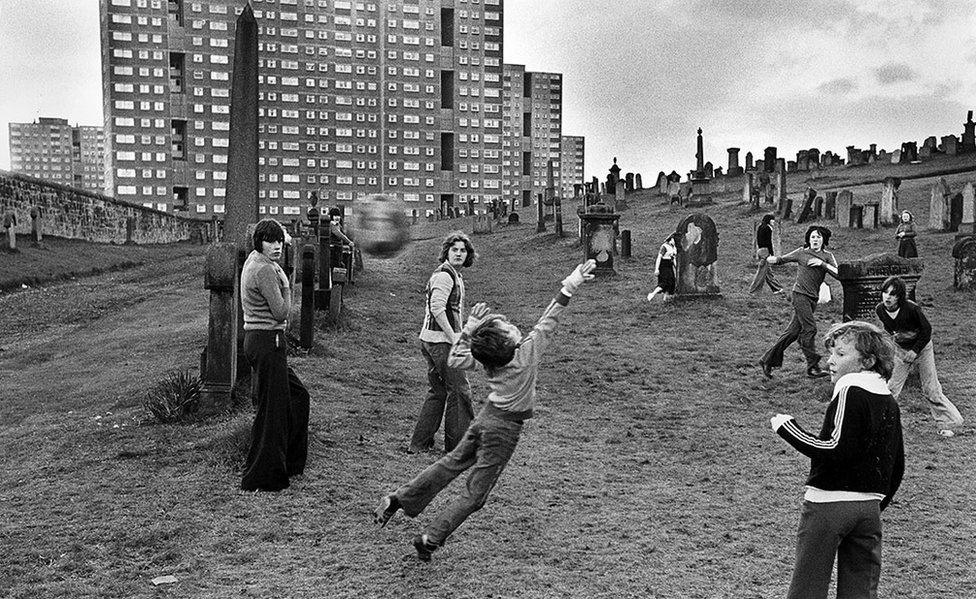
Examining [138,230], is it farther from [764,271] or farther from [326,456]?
[326,456]

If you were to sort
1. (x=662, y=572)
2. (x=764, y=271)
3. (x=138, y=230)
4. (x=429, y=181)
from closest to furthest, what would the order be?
(x=662, y=572), (x=764, y=271), (x=138, y=230), (x=429, y=181)

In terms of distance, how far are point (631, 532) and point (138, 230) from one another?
4344 centimetres

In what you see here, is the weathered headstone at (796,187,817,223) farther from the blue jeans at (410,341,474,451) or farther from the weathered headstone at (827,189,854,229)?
the blue jeans at (410,341,474,451)

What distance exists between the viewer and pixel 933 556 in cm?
564

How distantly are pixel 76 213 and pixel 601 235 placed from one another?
951 inches

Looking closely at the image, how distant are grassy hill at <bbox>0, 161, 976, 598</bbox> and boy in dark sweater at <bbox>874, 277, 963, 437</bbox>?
29 cm

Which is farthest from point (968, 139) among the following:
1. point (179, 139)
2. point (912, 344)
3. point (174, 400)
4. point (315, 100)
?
point (179, 139)

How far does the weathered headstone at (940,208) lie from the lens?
2211 centimetres

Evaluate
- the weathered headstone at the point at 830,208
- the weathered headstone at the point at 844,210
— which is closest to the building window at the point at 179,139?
the weathered headstone at the point at 830,208

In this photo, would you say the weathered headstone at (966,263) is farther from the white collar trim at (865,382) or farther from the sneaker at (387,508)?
the sneaker at (387,508)

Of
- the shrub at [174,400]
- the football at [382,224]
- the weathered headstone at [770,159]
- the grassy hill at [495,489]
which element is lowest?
the grassy hill at [495,489]

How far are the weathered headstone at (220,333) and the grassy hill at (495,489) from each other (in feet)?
1.82

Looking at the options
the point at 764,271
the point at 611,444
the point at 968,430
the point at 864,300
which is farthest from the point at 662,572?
the point at 764,271

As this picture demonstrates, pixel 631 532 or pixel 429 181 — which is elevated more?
pixel 429 181
